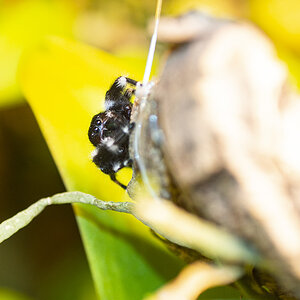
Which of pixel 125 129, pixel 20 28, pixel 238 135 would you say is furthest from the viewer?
pixel 20 28

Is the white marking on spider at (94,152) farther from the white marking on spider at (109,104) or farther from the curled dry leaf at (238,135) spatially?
the curled dry leaf at (238,135)

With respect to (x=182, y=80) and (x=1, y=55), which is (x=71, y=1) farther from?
(x=182, y=80)

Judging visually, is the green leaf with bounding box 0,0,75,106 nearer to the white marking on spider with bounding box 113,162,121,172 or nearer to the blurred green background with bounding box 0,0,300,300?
the blurred green background with bounding box 0,0,300,300

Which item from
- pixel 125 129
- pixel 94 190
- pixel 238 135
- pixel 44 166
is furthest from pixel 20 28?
pixel 238 135

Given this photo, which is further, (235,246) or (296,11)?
(296,11)

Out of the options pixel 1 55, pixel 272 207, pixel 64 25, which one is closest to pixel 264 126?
pixel 272 207

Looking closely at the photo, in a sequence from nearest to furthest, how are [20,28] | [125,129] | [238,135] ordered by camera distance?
[238,135], [125,129], [20,28]

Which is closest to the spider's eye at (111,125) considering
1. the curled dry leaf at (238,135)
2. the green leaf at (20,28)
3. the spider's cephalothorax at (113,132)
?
the spider's cephalothorax at (113,132)

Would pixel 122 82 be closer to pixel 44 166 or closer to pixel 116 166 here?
pixel 116 166
